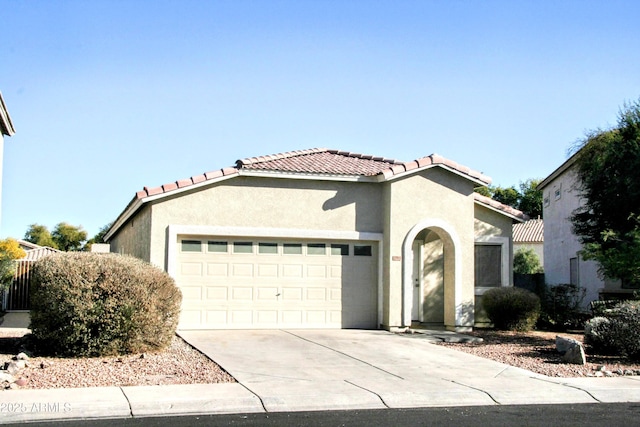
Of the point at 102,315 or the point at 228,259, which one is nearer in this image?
the point at 102,315

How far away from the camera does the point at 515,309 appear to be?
1941 centimetres

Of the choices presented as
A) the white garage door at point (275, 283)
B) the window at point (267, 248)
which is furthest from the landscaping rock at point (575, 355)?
the window at point (267, 248)

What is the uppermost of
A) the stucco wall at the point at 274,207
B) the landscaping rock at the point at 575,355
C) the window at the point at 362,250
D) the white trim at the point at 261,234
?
the stucco wall at the point at 274,207

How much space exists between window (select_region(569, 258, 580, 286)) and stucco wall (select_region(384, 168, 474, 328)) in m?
9.25

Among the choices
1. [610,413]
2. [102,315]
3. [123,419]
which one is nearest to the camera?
[123,419]

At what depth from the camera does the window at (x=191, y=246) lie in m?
18.0

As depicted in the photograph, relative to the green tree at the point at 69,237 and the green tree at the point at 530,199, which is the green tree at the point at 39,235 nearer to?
the green tree at the point at 69,237

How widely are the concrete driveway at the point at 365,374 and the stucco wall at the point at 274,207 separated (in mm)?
2923

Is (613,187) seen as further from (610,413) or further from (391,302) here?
(610,413)

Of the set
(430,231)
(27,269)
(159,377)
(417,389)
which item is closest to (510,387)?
(417,389)

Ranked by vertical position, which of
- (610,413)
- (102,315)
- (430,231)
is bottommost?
(610,413)

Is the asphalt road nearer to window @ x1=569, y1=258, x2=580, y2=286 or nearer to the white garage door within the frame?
the white garage door

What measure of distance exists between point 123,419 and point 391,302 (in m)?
10.9

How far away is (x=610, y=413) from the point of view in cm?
980
